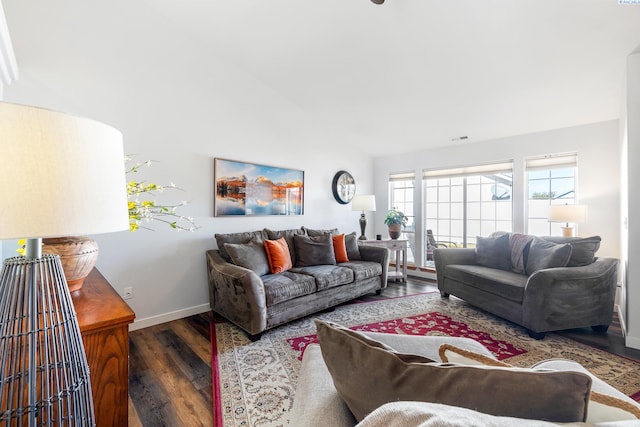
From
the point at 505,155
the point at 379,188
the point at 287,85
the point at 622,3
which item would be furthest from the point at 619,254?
the point at 287,85

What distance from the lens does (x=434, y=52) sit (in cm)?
270

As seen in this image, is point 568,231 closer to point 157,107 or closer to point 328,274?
point 328,274

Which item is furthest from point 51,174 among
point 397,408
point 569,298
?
point 569,298

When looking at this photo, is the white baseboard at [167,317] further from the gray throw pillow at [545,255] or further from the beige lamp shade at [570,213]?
the beige lamp shade at [570,213]

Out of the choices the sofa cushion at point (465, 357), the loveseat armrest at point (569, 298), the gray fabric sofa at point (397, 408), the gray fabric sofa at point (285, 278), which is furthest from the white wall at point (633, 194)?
the sofa cushion at point (465, 357)

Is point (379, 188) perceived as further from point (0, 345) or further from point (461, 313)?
point (0, 345)

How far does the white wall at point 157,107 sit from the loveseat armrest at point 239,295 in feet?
1.39

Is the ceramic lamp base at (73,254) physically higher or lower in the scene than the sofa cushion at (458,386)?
higher

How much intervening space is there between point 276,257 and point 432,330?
5.72 feet

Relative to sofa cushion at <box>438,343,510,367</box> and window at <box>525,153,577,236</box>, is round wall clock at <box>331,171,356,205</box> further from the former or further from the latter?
sofa cushion at <box>438,343,510,367</box>

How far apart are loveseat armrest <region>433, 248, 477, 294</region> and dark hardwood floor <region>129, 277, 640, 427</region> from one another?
1.18 meters

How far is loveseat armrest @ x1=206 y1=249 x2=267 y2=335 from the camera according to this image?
241cm

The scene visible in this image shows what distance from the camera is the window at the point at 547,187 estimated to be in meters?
3.56

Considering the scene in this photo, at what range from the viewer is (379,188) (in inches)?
213
